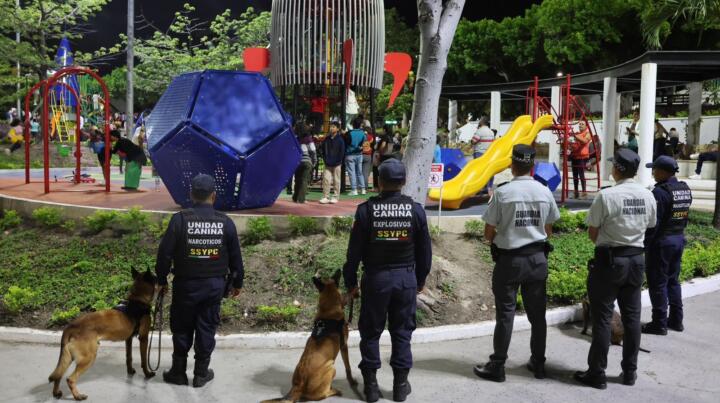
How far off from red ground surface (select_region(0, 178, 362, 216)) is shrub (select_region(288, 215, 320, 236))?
4.03ft

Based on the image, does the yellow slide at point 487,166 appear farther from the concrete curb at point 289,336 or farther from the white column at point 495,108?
the white column at point 495,108

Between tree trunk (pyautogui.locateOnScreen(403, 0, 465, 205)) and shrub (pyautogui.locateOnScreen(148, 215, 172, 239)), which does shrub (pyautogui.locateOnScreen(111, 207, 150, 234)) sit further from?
tree trunk (pyautogui.locateOnScreen(403, 0, 465, 205))

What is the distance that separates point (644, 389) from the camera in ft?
17.6

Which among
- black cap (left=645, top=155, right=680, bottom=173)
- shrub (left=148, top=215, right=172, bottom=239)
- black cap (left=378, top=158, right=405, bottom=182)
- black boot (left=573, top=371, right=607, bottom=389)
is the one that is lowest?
black boot (left=573, top=371, right=607, bottom=389)

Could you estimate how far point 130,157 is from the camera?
1312cm

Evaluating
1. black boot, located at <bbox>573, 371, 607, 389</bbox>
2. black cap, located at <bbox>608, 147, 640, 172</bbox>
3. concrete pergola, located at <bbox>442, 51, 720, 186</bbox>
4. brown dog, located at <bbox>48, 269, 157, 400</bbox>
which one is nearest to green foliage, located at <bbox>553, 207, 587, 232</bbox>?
black cap, located at <bbox>608, 147, 640, 172</bbox>

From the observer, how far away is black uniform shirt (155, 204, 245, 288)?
5078 millimetres

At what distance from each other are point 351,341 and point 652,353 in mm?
2827

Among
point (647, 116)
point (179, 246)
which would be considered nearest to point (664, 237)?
point (179, 246)

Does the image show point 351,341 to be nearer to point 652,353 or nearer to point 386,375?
point 386,375

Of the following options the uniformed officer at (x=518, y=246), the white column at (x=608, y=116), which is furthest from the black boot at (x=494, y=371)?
the white column at (x=608, y=116)

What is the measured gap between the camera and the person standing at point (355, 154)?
12930 mm

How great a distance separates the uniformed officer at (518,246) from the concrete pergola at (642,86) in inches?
525

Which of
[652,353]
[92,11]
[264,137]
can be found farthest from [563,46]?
[652,353]
